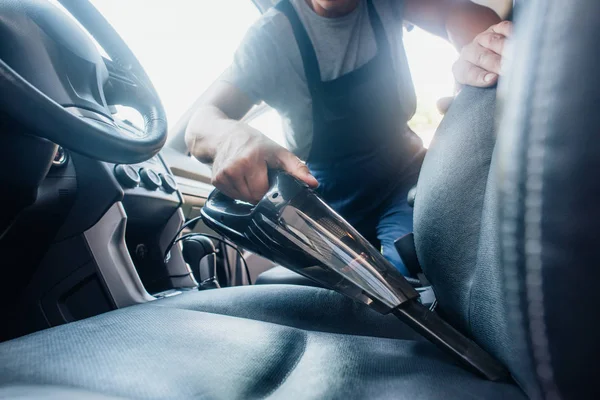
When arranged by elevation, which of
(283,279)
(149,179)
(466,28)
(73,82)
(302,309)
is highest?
(73,82)

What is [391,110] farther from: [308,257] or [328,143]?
[308,257]

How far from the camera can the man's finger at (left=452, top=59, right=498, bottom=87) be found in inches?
12.9

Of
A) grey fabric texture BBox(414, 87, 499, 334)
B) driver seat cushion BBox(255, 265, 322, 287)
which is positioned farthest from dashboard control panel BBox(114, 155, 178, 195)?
grey fabric texture BBox(414, 87, 499, 334)

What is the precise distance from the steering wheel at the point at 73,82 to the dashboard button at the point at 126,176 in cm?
14

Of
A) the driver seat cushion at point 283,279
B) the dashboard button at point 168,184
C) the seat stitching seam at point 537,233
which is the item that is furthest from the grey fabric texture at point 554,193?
the dashboard button at point 168,184

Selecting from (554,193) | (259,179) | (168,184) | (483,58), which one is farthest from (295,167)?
(168,184)

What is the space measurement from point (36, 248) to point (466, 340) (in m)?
0.62

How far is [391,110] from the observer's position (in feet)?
3.69

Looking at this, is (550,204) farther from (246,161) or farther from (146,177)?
(146,177)

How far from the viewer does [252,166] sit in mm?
537

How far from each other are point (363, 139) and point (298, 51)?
0.33 meters

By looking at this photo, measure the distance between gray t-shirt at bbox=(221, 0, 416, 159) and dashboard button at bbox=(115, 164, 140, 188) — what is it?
45cm

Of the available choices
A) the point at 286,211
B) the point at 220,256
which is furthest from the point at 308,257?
the point at 220,256

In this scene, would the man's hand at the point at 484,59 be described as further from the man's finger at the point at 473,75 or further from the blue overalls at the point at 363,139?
the blue overalls at the point at 363,139
